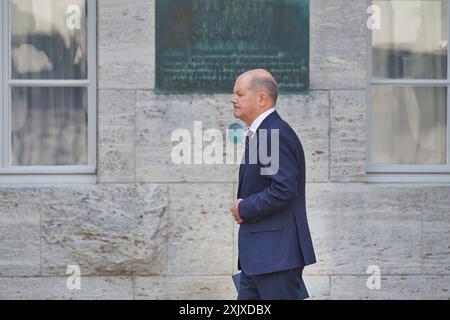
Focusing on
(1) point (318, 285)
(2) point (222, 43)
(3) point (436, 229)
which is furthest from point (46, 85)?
(3) point (436, 229)

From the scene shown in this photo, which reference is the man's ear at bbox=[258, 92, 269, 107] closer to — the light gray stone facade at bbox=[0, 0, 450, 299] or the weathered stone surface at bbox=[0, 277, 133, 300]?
the light gray stone facade at bbox=[0, 0, 450, 299]

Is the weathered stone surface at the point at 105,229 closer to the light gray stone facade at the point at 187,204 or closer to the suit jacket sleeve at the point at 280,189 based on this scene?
the light gray stone facade at the point at 187,204

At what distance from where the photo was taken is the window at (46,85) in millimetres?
8961

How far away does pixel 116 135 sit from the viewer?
8688 mm

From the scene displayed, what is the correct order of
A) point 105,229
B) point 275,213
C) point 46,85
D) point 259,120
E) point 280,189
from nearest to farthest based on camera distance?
point 280,189 < point 275,213 < point 259,120 < point 105,229 < point 46,85

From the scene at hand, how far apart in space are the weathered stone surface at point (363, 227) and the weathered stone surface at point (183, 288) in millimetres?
776

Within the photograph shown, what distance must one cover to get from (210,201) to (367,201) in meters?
1.35

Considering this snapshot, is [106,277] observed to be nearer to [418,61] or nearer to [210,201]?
[210,201]

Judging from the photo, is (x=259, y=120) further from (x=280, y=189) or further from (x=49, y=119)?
(x=49, y=119)

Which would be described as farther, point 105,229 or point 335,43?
point 335,43

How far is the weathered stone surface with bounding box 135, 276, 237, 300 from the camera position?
867 centimetres

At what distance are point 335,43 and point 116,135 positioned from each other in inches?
80.4

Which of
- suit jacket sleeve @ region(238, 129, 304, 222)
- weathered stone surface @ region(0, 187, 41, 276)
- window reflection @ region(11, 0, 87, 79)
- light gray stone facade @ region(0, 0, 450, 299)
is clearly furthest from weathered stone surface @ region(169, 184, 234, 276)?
suit jacket sleeve @ region(238, 129, 304, 222)

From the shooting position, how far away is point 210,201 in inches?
341
